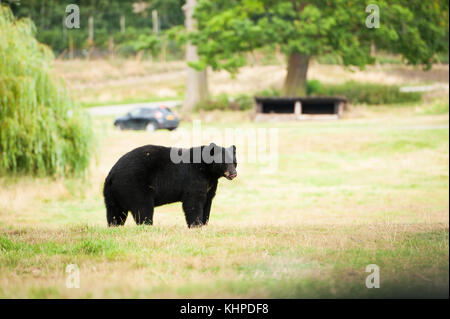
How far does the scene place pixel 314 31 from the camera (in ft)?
126

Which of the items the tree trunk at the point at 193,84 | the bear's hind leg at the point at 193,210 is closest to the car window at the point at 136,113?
the tree trunk at the point at 193,84

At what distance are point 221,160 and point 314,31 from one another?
30589 millimetres

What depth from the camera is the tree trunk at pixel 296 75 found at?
43.3 m

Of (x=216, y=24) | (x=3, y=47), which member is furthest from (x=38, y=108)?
(x=216, y=24)

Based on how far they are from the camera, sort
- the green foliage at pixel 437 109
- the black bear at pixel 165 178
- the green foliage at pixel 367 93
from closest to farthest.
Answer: the black bear at pixel 165 178 < the green foliage at pixel 437 109 < the green foliage at pixel 367 93

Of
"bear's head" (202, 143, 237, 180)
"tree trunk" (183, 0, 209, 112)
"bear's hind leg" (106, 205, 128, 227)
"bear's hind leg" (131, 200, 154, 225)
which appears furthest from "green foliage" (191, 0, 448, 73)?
"bear's hind leg" (131, 200, 154, 225)

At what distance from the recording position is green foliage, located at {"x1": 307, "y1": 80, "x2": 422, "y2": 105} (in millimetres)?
43719

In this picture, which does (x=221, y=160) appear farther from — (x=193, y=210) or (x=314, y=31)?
(x=314, y=31)

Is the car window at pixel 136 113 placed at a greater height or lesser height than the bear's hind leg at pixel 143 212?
greater

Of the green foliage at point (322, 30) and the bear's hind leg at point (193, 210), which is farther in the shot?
the green foliage at point (322, 30)

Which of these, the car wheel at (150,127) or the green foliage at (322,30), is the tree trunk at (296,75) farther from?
the car wheel at (150,127)

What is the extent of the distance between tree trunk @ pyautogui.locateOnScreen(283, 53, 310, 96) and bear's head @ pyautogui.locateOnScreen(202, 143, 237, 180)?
1342 inches

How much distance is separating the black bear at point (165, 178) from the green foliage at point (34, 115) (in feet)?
31.9

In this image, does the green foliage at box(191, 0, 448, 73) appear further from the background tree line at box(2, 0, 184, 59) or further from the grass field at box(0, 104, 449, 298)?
the background tree line at box(2, 0, 184, 59)
